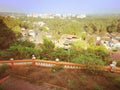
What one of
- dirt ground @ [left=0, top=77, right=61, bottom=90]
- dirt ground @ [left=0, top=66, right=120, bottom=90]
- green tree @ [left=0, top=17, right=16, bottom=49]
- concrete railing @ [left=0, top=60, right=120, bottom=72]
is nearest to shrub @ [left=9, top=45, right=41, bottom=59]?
concrete railing @ [left=0, top=60, right=120, bottom=72]

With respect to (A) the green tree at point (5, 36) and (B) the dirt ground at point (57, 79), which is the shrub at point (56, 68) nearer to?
(B) the dirt ground at point (57, 79)

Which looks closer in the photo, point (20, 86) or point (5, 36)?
point (20, 86)

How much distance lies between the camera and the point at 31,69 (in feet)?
11.8

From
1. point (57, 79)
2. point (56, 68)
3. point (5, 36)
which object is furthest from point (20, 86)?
point (5, 36)

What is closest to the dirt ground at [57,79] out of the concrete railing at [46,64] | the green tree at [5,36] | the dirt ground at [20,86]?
the dirt ground at [20,86]

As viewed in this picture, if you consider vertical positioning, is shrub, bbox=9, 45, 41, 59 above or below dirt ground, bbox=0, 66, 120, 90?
above

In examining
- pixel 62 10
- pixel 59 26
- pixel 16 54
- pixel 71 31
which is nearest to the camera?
pixel 16 54

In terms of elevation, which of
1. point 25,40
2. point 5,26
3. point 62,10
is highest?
point 62,10

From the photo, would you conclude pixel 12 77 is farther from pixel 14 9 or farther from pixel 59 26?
pixel 59 26

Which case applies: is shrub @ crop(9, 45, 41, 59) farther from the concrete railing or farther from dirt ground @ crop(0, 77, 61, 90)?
dirt ground @ crop(0, 77, 61, 90)

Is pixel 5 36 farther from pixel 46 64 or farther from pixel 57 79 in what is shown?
pixel 57 79

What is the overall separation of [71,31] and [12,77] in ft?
15.1

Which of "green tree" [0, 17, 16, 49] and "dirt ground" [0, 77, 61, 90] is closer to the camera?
"dirt ground" [0, 77, 61, 90]

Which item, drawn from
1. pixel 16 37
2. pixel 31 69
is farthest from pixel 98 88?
pixel 16 37
